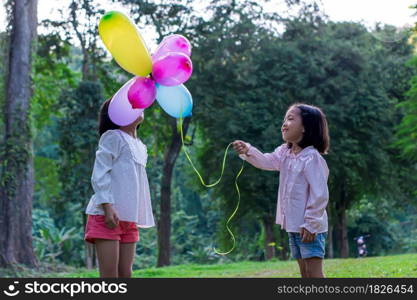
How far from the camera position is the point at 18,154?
1389 centimetres

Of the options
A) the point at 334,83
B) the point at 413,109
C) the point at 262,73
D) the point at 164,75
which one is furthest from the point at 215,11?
the point at 164,75

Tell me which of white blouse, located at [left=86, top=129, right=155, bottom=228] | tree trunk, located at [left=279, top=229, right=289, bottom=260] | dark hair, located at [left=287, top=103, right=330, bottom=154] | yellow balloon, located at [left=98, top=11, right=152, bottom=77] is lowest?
tree trunk, located at [left=279, top=229, right=289, bottom=260]

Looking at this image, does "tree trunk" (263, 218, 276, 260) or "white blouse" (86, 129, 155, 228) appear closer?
"white blouse" (86, 129, 155, 228)

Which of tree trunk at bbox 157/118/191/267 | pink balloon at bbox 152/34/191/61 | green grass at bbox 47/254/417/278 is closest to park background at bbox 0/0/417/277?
tree trunk at bbox 157/118/191/267

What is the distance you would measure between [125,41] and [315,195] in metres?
1.59

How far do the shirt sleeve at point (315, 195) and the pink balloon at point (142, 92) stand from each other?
3.61 ft

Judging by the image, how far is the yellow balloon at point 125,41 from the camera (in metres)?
4.89

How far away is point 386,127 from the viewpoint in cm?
2056

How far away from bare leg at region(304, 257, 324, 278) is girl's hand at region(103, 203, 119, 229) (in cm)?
114

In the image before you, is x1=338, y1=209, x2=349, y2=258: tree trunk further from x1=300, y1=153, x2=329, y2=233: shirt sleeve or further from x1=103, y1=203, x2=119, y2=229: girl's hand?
x1=103, y1=203, x2=119, y2=229: girl's hand

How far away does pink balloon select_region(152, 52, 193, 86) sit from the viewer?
4.93 m

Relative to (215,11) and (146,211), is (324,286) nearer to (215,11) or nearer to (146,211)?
(146,211)

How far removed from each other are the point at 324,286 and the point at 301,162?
2.47ft

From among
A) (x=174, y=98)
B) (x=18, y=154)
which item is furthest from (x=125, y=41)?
(x=18, y=154)
